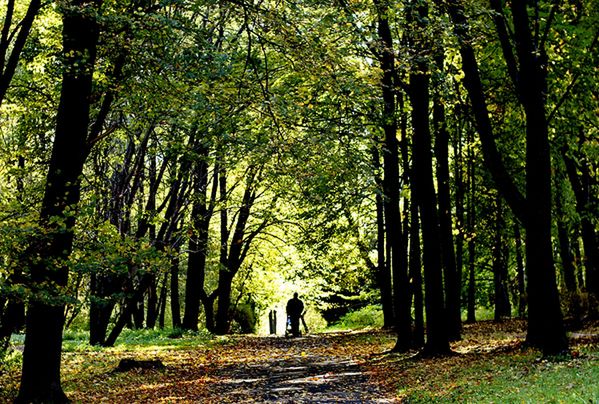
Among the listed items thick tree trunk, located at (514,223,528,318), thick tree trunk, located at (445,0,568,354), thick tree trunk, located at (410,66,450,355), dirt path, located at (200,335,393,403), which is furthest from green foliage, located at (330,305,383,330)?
thick tree trunk, located at (445,0,568,354)

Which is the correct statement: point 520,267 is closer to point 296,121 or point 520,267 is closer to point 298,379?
point 298,379

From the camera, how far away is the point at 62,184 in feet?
36.1

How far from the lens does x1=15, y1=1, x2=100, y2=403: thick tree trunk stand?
10.5 m

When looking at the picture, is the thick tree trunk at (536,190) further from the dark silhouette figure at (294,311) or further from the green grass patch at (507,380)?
the dark silhouette figure at (294,311)

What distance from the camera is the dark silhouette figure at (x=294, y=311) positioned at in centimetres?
2881

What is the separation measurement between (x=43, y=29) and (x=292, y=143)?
744 centimetres

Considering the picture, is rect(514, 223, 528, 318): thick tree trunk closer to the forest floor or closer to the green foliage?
the forest floor

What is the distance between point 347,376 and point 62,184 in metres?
7.61

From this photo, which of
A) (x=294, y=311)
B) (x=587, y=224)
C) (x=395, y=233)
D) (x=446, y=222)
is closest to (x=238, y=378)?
(x=395, y=233)

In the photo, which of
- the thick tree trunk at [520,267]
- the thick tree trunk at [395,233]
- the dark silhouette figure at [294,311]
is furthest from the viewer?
the dark silhouette figure at [294,311]

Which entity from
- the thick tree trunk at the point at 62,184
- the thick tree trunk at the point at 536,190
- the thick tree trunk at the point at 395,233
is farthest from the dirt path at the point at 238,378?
the thick tree trunk at the point at 536,190

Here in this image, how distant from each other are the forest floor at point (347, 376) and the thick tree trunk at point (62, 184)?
1.28 metres

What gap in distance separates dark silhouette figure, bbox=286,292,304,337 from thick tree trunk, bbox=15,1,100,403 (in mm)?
17783

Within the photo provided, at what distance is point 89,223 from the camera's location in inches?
441
